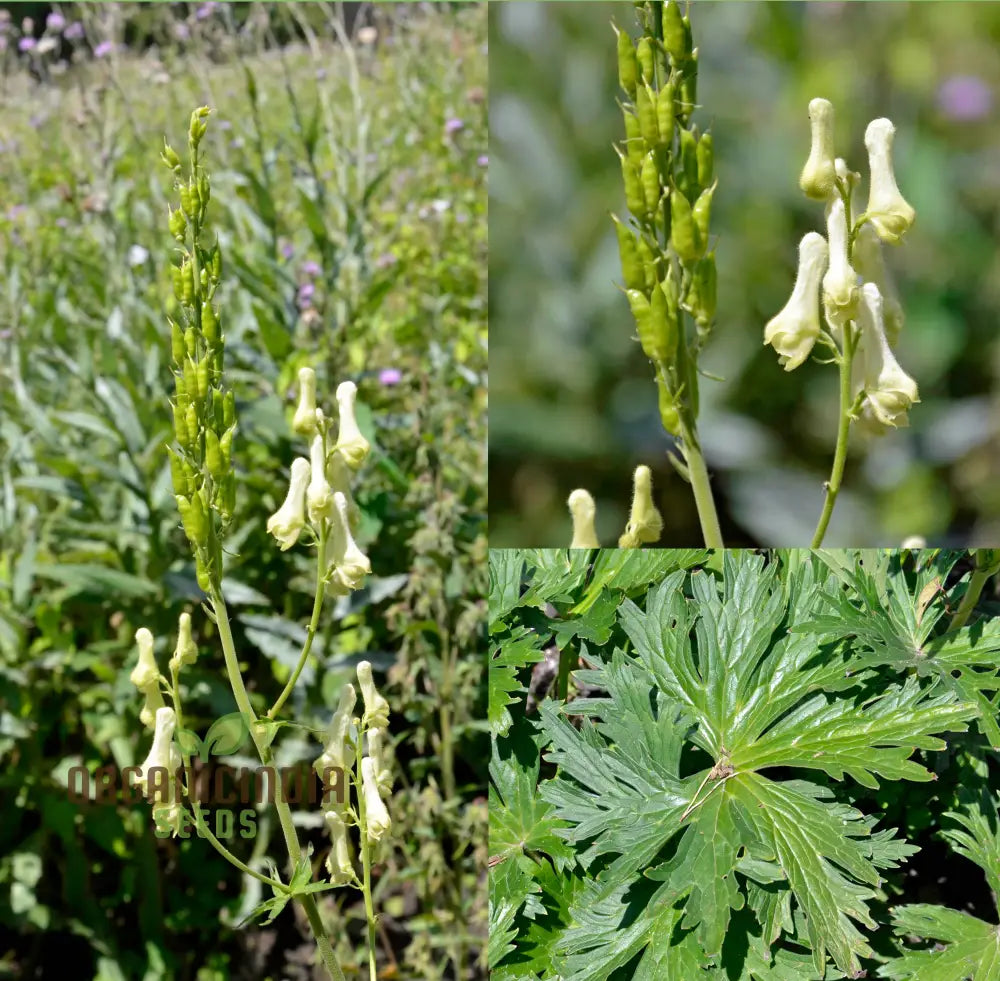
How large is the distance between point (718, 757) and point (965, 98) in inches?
28.5

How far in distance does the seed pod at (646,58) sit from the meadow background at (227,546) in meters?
0.87

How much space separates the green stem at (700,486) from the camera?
82cm

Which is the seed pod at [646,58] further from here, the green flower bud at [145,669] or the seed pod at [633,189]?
the green flower bud at [145,669]

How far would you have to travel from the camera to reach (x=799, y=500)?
95 centimetres

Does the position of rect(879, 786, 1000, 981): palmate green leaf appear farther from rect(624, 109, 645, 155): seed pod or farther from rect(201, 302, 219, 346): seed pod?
rect(201, 302, 219, 346): seed pod

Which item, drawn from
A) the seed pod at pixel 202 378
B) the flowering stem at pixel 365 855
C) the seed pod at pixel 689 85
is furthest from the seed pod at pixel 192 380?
the seed pod at pixel 689 85

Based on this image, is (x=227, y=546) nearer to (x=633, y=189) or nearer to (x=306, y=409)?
(x=306, y=409)

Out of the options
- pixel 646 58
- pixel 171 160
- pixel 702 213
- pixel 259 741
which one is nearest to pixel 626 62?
pixel 646 58

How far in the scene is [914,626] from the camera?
3.43 feet

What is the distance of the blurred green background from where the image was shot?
934 millimetres

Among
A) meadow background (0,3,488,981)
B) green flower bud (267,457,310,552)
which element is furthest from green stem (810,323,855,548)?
meadow background (0,3,488,981)

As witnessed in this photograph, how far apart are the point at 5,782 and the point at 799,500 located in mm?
1486

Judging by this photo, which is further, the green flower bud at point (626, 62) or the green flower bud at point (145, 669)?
the green flower bud at point (145, 669)

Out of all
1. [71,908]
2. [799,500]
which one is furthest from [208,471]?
[71,908]
